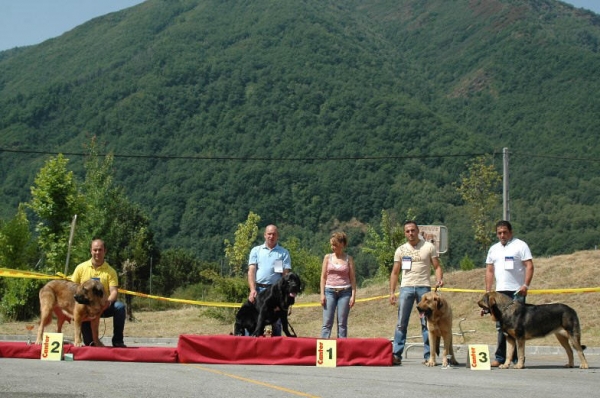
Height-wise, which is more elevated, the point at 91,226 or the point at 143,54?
the point at 143,54

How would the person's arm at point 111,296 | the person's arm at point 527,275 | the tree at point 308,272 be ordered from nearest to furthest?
the person's arm at point 527,275 < the person's arm at point 111,296 < the tree at point 308,272

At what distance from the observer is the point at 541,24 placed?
189 meters

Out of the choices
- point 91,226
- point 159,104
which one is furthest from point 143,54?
point 91,226

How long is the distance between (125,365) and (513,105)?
148m

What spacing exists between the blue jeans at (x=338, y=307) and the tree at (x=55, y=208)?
64.6ft

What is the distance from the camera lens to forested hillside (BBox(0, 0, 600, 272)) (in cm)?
11425

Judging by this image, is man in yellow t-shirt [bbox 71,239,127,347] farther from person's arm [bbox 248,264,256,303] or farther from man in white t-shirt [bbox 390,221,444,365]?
man in white t-shirt [bbox 390,221,444,365]

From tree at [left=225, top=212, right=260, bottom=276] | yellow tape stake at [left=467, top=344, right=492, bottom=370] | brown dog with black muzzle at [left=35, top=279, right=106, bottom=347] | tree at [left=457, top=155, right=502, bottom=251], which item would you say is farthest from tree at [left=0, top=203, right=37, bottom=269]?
tree at [left=225, top=212, right=260, bottom=276]

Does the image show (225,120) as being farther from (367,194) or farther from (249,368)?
(249,368)

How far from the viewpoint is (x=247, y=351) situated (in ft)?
42.3

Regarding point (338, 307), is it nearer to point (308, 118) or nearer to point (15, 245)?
point (15, 245)

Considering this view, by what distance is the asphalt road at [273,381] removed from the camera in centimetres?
905

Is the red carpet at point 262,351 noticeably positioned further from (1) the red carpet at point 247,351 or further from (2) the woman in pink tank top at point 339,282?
(2) the woman in pink tank top at point 339,282

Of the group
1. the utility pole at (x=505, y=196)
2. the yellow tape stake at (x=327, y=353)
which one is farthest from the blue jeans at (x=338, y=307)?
the utility pole at (x=505, y=196)
